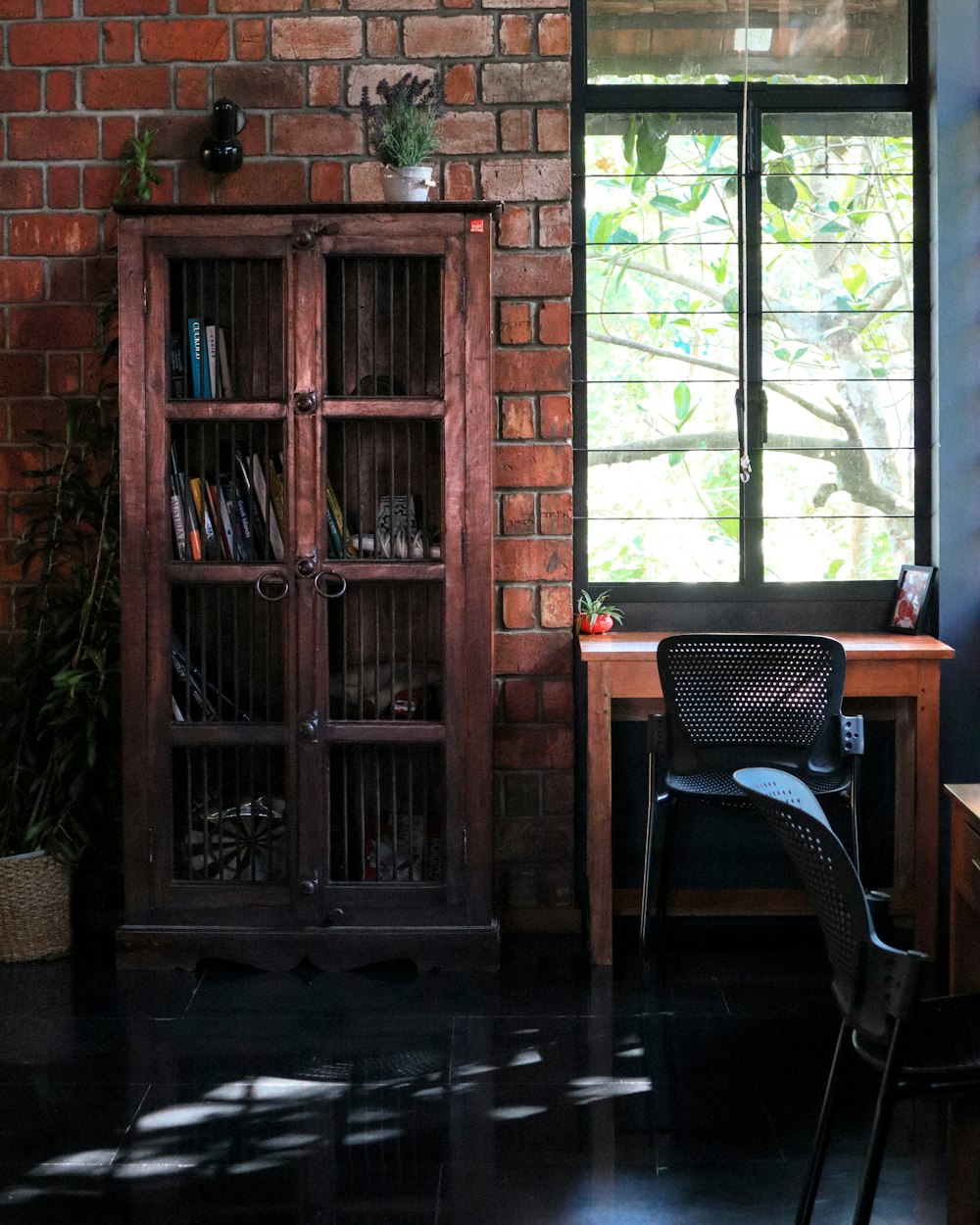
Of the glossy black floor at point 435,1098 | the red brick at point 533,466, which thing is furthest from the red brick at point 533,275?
the glossy black floor at point 435,1098

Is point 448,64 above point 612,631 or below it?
above

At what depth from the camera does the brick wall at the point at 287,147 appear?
4129 millimetres

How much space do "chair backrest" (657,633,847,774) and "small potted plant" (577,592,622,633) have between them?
2.12 ft

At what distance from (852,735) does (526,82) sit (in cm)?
215

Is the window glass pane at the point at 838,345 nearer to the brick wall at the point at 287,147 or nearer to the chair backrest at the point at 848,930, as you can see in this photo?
the brick wall at the point at 287,147

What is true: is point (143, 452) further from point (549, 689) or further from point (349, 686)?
point (549, 689)

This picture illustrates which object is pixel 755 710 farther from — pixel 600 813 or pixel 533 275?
pixel 533 275

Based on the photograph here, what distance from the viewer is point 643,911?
3.80 meters

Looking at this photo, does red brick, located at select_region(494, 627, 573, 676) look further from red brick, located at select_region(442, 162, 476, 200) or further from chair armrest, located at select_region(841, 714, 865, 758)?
red brick, located at select_region(442, 162, 476, 200)

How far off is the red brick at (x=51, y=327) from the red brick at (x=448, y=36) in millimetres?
1274

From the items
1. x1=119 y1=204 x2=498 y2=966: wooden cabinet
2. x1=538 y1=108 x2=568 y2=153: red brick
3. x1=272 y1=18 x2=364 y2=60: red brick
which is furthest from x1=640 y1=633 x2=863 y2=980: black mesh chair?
x1=272 y1=18 x2=364 y2=60: red brick

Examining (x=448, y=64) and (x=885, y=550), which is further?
(x=885, y=550)

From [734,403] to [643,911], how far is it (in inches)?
64.6

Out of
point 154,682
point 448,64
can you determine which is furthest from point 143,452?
A: point 448,64
